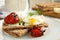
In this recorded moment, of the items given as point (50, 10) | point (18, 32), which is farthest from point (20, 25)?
point (50, 10)

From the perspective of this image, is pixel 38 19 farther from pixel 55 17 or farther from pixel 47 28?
pixel 55 17

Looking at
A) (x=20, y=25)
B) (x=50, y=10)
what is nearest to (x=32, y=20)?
(x=20, y=25)

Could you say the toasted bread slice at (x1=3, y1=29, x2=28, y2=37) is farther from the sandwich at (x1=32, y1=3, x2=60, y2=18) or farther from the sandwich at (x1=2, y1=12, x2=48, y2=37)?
the sandwich at (x1=32, y1=3, x2=60, y2=18)

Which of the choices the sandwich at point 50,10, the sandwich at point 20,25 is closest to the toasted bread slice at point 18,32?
the sandwich at point 20,25

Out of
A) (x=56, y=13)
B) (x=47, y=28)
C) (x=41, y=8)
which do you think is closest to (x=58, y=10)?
(x=56, y=13)

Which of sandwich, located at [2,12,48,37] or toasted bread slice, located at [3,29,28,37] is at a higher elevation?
sandwich, located at [2,12,48,37]

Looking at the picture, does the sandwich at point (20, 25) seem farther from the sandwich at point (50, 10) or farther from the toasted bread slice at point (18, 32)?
the sandwich at point (50, 10)

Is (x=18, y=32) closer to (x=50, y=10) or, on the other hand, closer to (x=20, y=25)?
(x=20, y=25)

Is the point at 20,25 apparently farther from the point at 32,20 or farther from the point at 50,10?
the point at 50,10

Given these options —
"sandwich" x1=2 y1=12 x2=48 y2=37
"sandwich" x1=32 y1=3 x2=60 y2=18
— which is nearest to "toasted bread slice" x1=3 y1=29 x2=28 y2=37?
"sandwich" x1=2 y1=12 x2=48 y2=37

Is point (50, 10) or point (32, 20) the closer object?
point (32, 20)

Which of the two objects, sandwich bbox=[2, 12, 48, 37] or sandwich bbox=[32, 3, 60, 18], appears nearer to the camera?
sandwich bbox=[2, 12, 48, 37]
